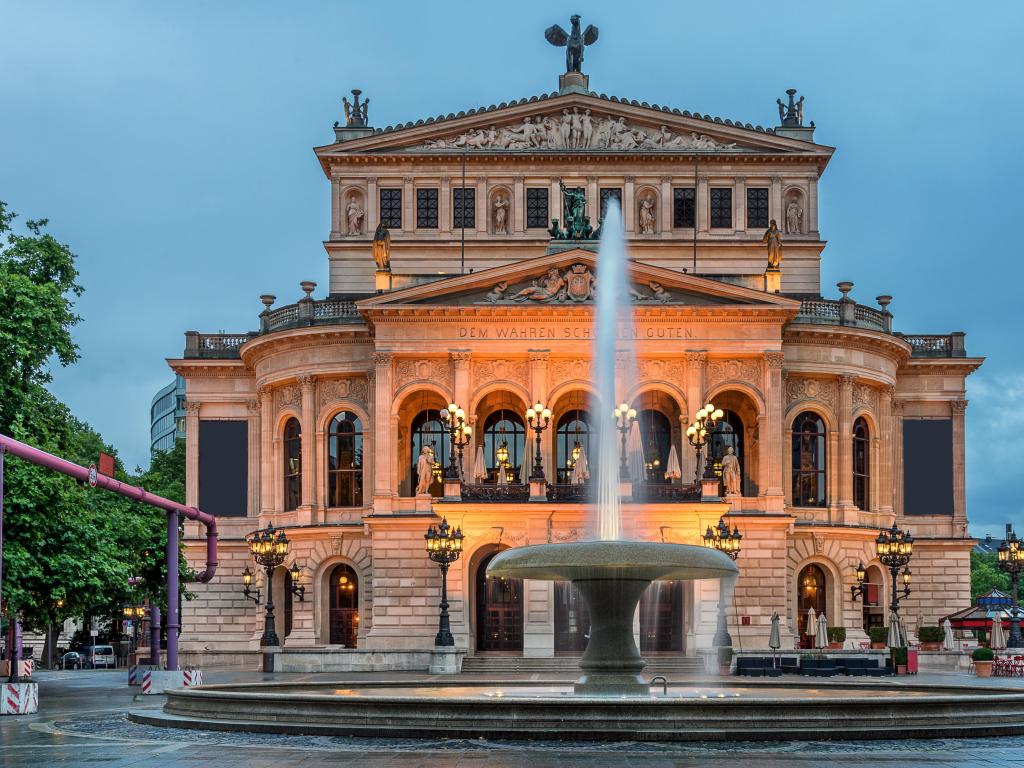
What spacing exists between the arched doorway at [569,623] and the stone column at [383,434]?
701cm

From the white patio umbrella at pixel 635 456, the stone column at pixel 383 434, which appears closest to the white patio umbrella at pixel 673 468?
the white patio umbrella at pixel 635 456

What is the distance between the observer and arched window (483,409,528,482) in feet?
196

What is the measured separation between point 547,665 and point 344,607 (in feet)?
41.2

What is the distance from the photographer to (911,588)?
64688 mm

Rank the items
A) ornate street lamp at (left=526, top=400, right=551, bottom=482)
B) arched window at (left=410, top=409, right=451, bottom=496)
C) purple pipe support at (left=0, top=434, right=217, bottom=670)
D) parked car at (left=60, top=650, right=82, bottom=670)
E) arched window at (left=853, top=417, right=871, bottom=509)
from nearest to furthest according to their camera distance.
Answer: purple pipe support at (left=0, top=434, right=217, bottom=670) → ornate street lamp at (left=526, top=400, right=551, bottom=482) → arched window at (left=410, top=409, right=451, bottom=496) → arched window at (left=853, top=417, right=871, bottom=509) → parked car at (left=60, top=650, right=82, bottom=670)

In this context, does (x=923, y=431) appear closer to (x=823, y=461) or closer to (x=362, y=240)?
(x=823, y=461)

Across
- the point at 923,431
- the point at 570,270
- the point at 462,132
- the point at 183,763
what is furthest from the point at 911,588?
the point at 183,763

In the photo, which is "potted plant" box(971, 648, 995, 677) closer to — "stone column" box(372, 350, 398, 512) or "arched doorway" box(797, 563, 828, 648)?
"arched doorway" box(797, 563, 828, 648)

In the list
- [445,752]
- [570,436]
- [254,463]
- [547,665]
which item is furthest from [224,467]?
[445,752]

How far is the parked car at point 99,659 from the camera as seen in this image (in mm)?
82500

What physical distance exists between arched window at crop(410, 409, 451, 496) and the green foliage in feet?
55.3

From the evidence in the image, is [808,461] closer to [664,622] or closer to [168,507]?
[664,622]

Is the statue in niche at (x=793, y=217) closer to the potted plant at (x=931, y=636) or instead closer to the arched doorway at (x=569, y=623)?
the potted plant at (x=931, y=636)

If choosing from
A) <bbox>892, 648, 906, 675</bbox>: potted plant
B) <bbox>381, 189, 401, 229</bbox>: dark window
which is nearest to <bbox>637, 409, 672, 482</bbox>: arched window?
<bbox>892, 648, 906, 675</bbox>: potted plant
